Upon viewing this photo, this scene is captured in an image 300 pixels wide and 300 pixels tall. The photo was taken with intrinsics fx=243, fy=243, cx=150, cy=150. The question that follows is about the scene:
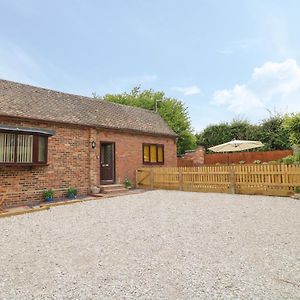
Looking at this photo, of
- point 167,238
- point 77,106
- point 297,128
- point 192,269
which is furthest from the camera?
point 77,106

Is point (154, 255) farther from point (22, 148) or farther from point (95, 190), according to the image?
point (95, 190)

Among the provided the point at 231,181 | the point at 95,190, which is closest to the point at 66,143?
the point at 95,190

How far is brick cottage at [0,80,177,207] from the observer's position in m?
9.64

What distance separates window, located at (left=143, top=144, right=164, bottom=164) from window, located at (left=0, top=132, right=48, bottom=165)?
6.67 m

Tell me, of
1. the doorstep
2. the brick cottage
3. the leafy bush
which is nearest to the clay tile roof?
the brick cottage

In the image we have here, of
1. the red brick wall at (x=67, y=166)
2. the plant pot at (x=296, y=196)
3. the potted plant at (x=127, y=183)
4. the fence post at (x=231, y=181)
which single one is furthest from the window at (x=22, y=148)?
the plant pot at (x=296, y=196)

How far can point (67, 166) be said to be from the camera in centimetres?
1147

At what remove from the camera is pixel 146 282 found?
3.00m

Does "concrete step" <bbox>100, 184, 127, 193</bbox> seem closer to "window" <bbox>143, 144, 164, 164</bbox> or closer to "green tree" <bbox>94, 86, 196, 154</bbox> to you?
"window" <bbox>143, 144, 164, 164</bbox>

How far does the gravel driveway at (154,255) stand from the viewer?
2.82 meters

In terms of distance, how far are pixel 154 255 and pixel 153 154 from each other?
40.3ft

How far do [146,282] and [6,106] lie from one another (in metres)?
10.0

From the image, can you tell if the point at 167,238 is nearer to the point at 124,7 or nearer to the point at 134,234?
the point at 134,234

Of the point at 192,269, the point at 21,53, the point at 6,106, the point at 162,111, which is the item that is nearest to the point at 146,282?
the point at 192,269
